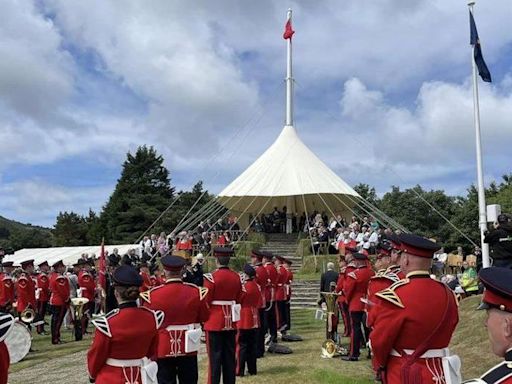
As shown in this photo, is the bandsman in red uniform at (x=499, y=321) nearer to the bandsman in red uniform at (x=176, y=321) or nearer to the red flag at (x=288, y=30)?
the bandsman in red uniform at (x=176, y=321)

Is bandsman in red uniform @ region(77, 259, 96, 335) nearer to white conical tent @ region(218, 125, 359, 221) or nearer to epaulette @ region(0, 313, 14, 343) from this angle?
epaulette @ region(0, 313, 14, 343)

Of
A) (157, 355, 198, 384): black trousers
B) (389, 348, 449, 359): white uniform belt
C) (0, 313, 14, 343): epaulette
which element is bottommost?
(157, 355, 198, 384): black trousers

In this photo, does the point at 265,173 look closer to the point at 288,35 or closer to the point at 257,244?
the point at 257,244

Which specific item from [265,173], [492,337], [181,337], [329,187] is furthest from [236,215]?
[492,337]

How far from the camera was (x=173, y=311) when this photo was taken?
617cm

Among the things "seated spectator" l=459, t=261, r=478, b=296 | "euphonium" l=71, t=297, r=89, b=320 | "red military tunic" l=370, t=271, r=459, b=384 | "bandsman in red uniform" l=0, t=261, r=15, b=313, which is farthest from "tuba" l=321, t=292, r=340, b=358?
"bandsman in red uniform" l=0, t=261, r=15, b=313

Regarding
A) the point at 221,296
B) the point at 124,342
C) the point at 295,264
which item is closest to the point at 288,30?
the point at 295,264

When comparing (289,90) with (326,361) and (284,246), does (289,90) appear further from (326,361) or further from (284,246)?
(326,361)

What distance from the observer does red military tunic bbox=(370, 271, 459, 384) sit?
165 inches

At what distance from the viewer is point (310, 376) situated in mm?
9086

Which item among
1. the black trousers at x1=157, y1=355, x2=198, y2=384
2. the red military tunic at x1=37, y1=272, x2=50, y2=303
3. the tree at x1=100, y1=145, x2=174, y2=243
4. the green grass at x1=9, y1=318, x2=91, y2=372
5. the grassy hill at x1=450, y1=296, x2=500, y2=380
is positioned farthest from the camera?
the tree at x1=100, y1=145, x2=174, y2=243

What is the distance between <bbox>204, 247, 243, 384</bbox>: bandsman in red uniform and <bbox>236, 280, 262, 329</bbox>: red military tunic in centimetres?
105

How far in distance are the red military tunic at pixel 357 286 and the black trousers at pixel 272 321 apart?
7.56ft

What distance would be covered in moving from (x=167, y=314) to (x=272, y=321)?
6071mm
